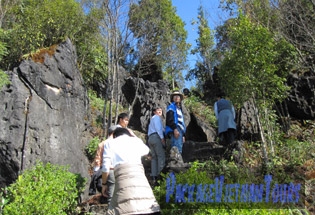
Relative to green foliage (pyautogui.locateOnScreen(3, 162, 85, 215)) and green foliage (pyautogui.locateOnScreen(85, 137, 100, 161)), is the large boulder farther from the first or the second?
green foliage (pyautogui.locateOnScreen(3, 162, 85, 215))

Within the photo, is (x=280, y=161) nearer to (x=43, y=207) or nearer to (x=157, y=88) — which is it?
(x=43, y=207)

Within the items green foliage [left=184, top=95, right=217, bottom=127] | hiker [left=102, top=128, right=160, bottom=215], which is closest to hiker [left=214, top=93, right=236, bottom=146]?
green foliage [left=184, top=95, right=217, bottom=127]

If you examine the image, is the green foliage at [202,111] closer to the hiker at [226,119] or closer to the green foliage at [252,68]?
the hiker at [226,119]

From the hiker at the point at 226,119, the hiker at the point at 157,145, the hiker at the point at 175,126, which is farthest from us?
the hiker at the point at 226,119

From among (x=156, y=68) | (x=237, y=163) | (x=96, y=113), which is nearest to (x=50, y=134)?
(x=237, y=163)

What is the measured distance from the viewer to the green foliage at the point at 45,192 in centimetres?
561

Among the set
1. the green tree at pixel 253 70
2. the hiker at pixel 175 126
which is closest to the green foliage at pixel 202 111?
the green tree at pixel 253 70

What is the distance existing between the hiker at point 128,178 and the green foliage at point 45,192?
1.50 m

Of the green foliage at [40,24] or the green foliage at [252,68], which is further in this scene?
the green foliage at [40,24]

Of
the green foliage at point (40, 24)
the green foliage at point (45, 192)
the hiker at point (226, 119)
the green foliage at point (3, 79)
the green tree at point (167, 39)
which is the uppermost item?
the green tree at point (167, 39)

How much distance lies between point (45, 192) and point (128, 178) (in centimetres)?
221

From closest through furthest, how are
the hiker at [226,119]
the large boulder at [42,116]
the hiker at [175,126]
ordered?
the hiker at [175,126] → the large boulder at [42,116] → the hiker at [226,119]

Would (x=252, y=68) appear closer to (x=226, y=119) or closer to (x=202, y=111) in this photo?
(x=226, y=119)

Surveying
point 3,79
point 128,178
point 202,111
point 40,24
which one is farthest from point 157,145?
point 202,111
